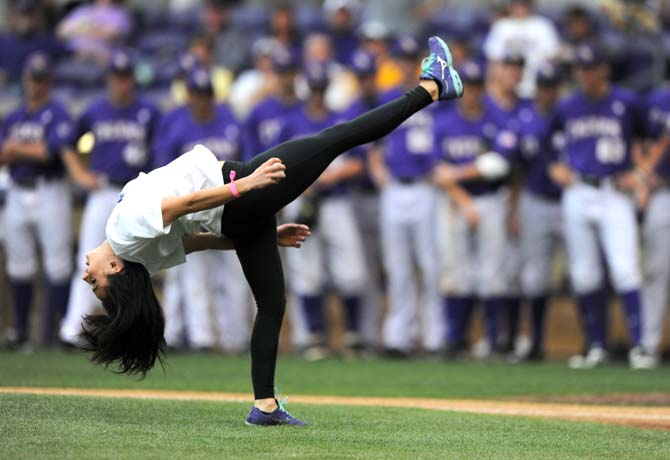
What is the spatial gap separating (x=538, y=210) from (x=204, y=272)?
3.25m

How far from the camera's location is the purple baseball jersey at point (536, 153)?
1146cm

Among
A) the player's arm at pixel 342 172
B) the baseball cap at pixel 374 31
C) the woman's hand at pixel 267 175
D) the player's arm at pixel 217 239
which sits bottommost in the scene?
the player's arm at pixel 217 239

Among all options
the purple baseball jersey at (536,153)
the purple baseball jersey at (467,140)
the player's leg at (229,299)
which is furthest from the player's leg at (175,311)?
the purple baseball jersey at (536,153)

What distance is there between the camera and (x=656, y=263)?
11.3 m

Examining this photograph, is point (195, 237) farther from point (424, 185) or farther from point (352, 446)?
point (424, 185)

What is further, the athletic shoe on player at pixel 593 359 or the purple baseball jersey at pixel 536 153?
the purple baseball jersey at pixel 536 153

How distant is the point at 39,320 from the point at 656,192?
21.5 ft

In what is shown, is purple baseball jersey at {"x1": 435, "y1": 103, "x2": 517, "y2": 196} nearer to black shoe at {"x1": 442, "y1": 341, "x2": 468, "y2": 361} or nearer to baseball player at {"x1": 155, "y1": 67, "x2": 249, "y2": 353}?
black shoe at {"x1": 442, "y1": 341, "x2": 468, "y2": 361}

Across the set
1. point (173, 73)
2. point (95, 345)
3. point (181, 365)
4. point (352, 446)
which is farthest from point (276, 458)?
point (173, 73)

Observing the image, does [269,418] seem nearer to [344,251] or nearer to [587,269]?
[587,269]

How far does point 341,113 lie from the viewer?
12.1m

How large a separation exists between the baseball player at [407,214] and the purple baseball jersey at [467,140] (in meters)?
0.13

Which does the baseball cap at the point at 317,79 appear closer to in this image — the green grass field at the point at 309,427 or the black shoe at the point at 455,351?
the black shoe at the point at 455,351

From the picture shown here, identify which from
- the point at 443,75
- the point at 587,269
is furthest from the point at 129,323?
the point at 587,269
